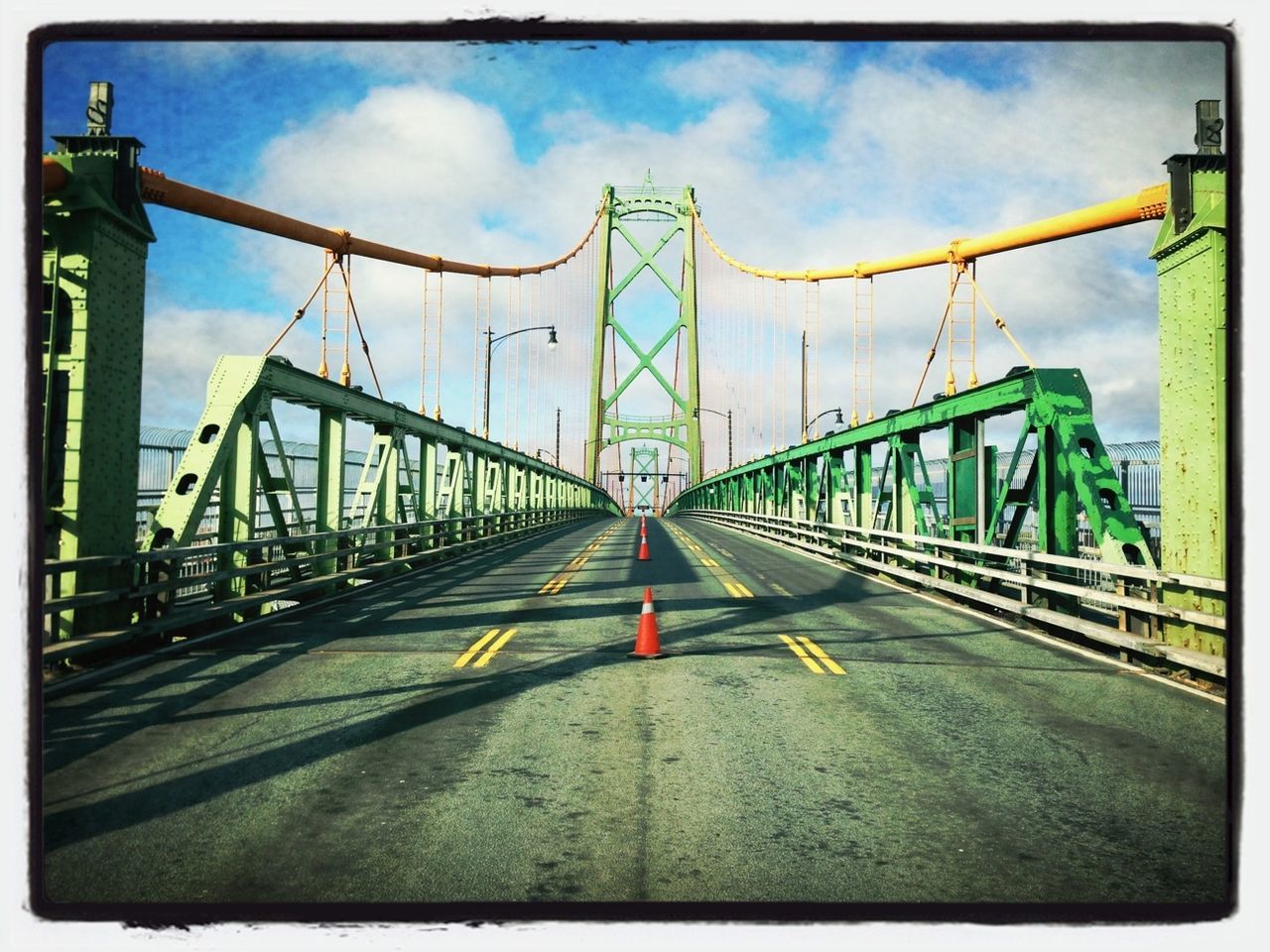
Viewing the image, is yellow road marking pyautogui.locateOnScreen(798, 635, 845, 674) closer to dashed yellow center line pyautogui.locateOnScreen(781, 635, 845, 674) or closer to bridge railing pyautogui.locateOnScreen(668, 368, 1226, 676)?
dashed yellow center line pyautogui.locateOnScreen(781, 635, 845, 674)

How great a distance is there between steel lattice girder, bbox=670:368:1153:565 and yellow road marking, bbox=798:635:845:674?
3493 mm

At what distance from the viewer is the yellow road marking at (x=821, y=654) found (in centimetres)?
824

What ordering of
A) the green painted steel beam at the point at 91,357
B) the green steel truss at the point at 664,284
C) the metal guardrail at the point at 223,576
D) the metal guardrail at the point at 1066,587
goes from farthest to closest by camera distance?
the green steel truss at the point at 664,284 → the metal guardrail at the point at 1066,587 → the metal guardrail at the point at 223,576 → the green painted steel beam at the point at 91,357

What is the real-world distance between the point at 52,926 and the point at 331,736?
339cm

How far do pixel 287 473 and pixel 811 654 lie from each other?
7.55 metres

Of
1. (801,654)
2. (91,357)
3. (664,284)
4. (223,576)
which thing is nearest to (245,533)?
(223,576)

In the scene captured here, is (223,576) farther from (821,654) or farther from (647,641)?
(821,654)

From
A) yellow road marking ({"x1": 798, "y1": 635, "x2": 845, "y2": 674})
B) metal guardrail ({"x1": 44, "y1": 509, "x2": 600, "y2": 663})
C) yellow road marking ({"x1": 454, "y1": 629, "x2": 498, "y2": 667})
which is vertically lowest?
yellow road marking ({"x1": 454, "y1": 629, "x2": 498, "y2": 667})

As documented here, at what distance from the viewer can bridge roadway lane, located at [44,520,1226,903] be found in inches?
140

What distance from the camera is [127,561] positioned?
798 cm

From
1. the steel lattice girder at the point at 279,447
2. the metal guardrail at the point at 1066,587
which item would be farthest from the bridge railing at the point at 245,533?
the metal guardrail at the point at 1066,587

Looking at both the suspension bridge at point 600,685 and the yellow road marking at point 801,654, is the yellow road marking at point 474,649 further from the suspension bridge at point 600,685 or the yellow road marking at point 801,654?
the yellow road marking at point 801,654

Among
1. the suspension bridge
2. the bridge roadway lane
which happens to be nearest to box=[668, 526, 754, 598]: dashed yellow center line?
the suspension bridge

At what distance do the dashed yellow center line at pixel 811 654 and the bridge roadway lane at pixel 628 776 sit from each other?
0.25 ft
